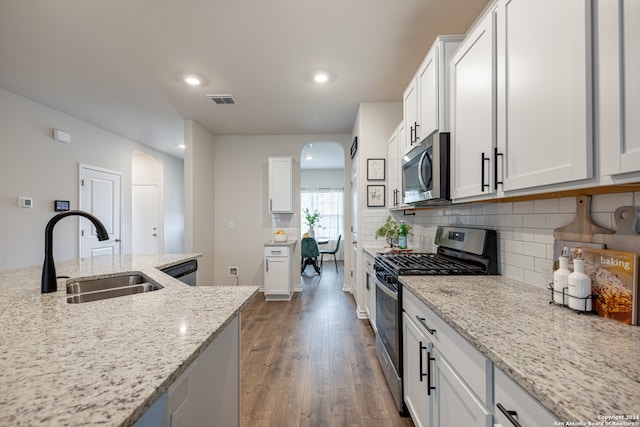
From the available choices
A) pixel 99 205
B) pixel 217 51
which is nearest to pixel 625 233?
pixel 217 51

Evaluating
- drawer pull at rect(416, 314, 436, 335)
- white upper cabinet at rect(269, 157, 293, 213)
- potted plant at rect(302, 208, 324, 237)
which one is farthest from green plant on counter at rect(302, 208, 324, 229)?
drawer pull at rect(416, 314, 436, 335)

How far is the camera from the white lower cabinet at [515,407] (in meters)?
0.61

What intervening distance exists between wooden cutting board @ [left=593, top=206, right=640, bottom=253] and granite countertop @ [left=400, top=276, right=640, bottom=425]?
0.25 metres

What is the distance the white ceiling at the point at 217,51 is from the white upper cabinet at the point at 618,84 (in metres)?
1.35

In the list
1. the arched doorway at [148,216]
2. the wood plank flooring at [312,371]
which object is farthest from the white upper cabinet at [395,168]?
the arched doorway at [148,216]

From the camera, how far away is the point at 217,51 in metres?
2.30

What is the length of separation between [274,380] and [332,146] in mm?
4425

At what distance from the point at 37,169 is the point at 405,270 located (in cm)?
425

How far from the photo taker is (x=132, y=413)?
47cm

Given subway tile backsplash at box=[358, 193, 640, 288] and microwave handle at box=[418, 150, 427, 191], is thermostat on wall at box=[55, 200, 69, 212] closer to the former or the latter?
microwave handle at box=[418, 150, 427, 191]

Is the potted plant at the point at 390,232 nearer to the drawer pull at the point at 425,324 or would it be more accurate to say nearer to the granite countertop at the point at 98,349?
the drawer pull at the point at 425,324

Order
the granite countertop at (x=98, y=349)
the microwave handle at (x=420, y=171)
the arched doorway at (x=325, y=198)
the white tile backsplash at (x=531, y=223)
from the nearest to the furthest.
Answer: the granite countertop at (x=98, y=349)
the white tile backsplash at (x=531, y=223)
the microwave handle at (x=420, y=171)
the arched doorway at (x=325, y=198)

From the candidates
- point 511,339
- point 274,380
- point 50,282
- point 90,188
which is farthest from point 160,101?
point 511,339

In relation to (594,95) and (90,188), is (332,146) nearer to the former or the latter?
(90,188)
